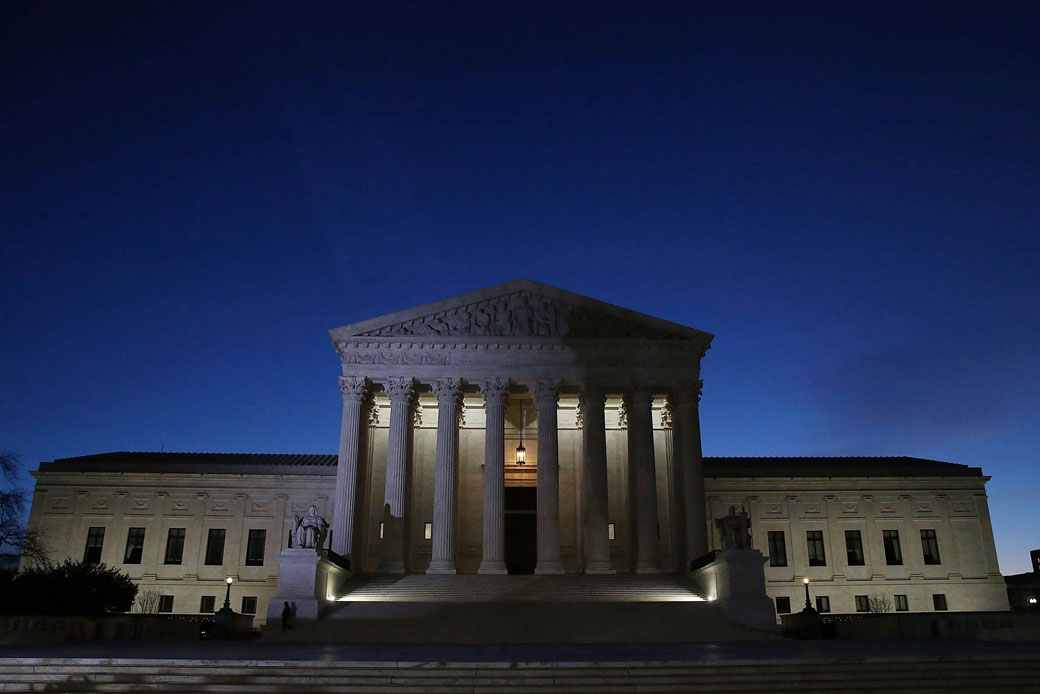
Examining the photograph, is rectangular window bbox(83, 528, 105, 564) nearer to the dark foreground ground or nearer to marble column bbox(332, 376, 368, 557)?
marble column bbox(332, 376, 368, 557)

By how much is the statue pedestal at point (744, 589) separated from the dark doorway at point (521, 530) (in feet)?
49.9

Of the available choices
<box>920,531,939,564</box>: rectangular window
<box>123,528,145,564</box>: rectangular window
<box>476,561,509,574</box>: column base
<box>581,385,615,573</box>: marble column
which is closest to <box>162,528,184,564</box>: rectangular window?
<box>123,528,145,564</box>: rectangular window

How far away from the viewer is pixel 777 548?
4738 centimetres

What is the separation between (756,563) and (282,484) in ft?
91.9

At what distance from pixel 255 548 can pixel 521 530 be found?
49.0 ft

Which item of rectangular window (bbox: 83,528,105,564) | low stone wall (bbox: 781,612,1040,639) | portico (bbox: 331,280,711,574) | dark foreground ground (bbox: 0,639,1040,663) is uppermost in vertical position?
portico (bbox: 331,280,711,574)

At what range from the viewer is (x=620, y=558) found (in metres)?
42.9

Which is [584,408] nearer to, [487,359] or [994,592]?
[487,359]

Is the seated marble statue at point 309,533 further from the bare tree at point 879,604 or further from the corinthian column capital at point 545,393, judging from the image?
the bare tree at point 879,604

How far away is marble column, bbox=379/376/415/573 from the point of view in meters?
37.4

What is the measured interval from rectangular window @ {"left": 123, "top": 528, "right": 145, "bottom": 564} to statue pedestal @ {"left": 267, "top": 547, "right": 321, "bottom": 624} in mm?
20475

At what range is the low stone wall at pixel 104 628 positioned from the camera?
23.6m

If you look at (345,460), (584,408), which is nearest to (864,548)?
(584,408)

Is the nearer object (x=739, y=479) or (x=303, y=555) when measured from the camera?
(x=303, y=555)
